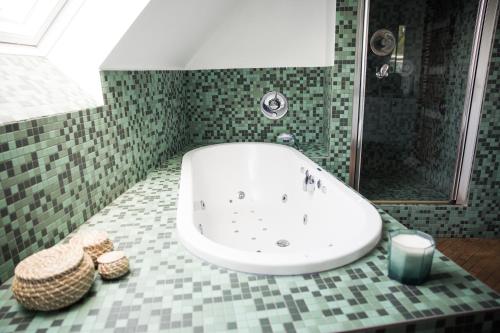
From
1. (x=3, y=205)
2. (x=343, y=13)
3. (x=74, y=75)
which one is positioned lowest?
(x=3, y=205)

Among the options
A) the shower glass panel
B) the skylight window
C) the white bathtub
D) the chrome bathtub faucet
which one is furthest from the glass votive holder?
the chrome bathtub faucet

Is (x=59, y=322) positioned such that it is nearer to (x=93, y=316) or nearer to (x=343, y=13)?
(x=93, y=316)

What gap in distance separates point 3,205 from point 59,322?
496 millimetres

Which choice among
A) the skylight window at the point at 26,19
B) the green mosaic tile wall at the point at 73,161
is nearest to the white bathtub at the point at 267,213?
the green mosaic tile wall at the point at 73,161

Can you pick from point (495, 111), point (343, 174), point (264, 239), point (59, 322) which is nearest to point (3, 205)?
point (59, 322)

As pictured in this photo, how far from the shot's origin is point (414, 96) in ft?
11.6

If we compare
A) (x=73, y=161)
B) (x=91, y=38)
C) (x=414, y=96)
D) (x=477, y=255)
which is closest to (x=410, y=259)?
(x=73, y=161)

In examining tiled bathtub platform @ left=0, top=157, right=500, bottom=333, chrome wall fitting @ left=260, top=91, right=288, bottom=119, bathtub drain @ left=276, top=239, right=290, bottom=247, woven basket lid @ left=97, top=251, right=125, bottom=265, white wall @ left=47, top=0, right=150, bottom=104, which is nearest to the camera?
tiled bathtub platform @ left=0, top=157, right=500, bottom=333

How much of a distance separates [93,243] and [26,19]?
1.18 meters

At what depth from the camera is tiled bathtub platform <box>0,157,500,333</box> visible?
3.18 ft

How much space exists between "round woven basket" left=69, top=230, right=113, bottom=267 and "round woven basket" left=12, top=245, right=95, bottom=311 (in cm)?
18

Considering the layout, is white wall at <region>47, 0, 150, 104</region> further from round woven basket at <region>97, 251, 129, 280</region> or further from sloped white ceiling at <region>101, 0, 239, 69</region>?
round woven basket at <region>97, 251, 129, 280</region>

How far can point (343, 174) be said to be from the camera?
2992 millimetres

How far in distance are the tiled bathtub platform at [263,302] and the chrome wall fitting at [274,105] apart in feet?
7.36
